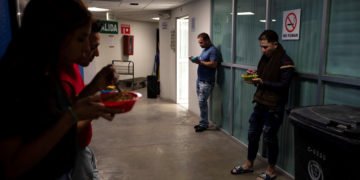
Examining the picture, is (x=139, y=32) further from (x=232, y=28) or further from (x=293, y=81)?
(x=293, y=81)

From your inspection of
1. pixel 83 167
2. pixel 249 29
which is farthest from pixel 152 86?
pixel 83 167

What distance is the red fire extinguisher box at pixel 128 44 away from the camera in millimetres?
9655

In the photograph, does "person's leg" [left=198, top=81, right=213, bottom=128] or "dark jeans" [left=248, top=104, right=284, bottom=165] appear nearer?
"dark jeans" [left=248, top=104, right=284, bottom=165]

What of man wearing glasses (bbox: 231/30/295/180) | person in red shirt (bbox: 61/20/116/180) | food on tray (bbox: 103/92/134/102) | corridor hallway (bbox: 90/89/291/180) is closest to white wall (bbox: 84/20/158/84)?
corridor hallway (bbox: 90/89/291/180)

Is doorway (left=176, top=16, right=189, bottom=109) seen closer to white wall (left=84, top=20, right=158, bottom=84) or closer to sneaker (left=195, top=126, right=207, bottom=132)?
sneaker (left=195, top=126, right=207, bottom=132)

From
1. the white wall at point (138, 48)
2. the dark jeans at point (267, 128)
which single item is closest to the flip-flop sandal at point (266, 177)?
the dark jeans at point (267, 128)

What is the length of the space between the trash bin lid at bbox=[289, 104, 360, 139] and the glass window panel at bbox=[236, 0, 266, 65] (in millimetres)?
1648

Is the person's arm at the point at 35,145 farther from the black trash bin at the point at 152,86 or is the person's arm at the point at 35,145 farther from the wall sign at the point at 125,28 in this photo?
the wall sign at the point at 125,28

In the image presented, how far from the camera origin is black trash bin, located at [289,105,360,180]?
1.58m

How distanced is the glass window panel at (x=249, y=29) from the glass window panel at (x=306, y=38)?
1.45 feet

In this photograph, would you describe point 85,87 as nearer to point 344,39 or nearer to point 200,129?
point 344,39

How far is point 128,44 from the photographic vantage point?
382 inches

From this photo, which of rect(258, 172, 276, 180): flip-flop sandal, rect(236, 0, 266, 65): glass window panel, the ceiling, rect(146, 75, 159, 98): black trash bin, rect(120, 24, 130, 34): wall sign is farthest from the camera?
rect(120, 24, 130, 34): wall sign

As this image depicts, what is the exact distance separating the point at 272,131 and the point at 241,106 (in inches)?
45.5
